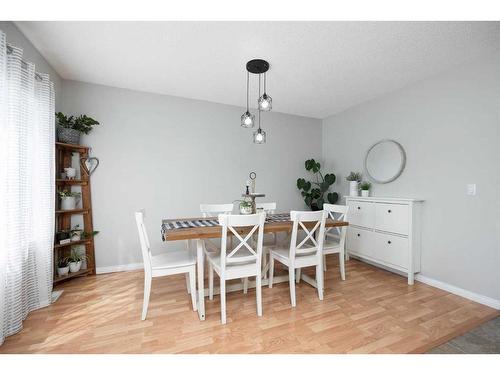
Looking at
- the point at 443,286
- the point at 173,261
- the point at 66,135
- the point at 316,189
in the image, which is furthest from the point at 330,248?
the point at 66,135

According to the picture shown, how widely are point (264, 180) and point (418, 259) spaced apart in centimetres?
237

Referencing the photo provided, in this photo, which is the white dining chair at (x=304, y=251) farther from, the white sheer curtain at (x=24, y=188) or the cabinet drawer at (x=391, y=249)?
the white sheer curtain at (x=24, y=188)

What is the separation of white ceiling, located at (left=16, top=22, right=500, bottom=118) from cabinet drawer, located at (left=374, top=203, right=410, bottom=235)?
1.59m

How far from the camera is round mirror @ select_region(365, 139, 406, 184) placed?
2.93 meters

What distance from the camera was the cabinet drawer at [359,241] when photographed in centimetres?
310

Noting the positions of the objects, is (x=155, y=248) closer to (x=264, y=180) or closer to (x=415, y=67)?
(x=264, y=180)

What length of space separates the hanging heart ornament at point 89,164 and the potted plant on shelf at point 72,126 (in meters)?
0.24

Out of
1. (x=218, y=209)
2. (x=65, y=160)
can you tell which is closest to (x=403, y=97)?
(x=218, y=209)

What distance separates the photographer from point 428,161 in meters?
2.64

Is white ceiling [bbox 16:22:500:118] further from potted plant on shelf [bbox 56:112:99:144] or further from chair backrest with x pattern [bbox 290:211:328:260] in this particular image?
chair backrest with x pattern [bbox 290:211:328:260]

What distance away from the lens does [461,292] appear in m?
2.33

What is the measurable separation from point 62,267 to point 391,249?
402cm

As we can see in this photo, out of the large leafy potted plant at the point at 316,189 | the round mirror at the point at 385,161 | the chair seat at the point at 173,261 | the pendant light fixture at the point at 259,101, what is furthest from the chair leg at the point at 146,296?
the round mirror at the point at 385,161

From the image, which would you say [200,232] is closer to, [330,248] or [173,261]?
[173,261]
